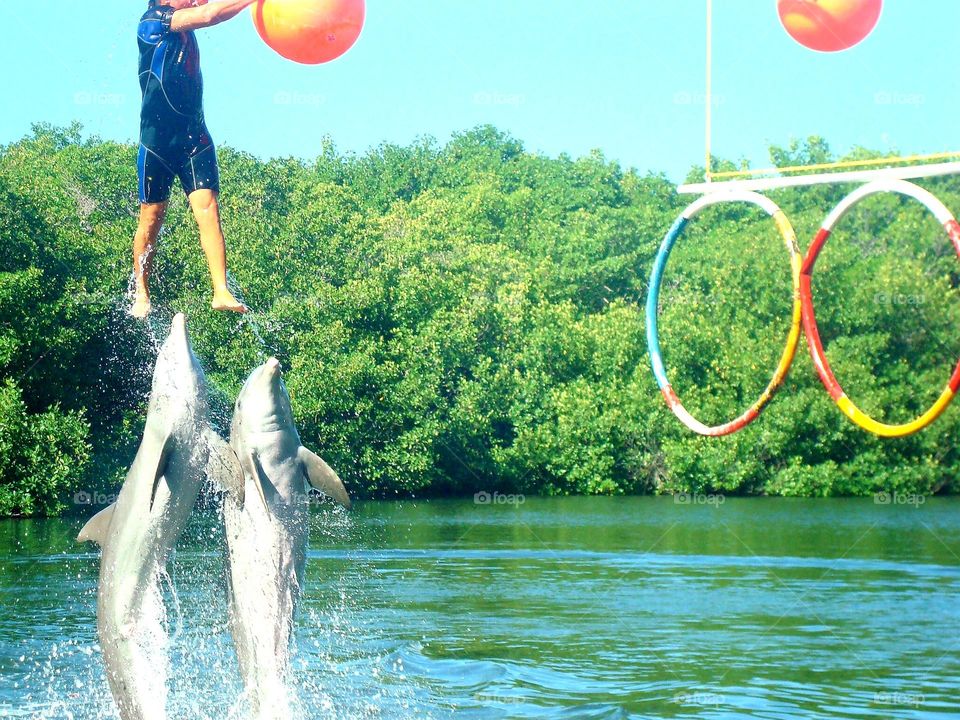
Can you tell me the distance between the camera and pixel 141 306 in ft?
30.9

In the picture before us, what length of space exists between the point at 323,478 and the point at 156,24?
312 cm

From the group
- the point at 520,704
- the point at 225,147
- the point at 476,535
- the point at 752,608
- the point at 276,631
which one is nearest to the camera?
the point at 276,631

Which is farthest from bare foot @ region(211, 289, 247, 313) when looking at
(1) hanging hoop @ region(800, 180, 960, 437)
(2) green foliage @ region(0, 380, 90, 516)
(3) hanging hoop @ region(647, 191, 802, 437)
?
(2) green foliage @ region(0, 380, 90, 516)

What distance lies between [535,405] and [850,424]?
11229 mm

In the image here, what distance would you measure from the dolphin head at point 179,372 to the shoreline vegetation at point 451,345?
2698 centimetres

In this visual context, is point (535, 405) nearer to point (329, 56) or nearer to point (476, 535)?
point (476, 535)

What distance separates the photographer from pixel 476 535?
33.5 meters

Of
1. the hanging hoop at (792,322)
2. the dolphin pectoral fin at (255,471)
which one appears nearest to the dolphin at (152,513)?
the dolphin pectoral fin at (255,471)

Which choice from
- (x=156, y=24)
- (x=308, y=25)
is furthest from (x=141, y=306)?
(x=308, y=25)

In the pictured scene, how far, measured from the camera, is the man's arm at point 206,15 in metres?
8.88

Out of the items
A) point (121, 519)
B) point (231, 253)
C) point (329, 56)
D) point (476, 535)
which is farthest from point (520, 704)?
point (231, 253)

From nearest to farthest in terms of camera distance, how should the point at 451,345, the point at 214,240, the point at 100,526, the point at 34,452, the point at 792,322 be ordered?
the point at 100,526, the point at 214,240, the point at 792,322, the point at 34,452, the point at 451,345

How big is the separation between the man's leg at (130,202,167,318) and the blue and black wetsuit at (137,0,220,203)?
126mm

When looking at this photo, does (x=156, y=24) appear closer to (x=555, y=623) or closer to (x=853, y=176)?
(x=853, y=176)
